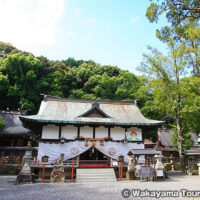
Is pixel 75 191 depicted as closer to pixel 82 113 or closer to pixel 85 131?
pixel 85 131

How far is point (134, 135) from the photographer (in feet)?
55.1

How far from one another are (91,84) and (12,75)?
1638 cm

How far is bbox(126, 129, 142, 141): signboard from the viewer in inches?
654

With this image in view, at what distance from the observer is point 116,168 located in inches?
570

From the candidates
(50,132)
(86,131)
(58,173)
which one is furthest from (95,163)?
(50,132)

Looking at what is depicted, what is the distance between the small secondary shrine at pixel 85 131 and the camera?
1528 centimetres

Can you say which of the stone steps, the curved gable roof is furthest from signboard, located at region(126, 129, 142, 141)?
the stone steps

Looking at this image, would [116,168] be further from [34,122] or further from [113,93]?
[113,93]

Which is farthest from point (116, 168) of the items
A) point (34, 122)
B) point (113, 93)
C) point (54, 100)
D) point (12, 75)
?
point (12, 75)

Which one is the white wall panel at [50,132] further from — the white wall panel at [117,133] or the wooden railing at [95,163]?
the white wall panel at [117,133]

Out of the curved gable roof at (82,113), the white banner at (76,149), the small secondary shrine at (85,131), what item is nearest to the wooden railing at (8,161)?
the small secondary shrine at (85,131)

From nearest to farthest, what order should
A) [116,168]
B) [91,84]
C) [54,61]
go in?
[116,168] → [91,84] → [54,61]

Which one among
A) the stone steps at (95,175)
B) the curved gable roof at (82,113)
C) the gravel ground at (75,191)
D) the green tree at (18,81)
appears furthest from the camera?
the green tree at (18,81)

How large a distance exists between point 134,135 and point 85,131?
4.66 metres
